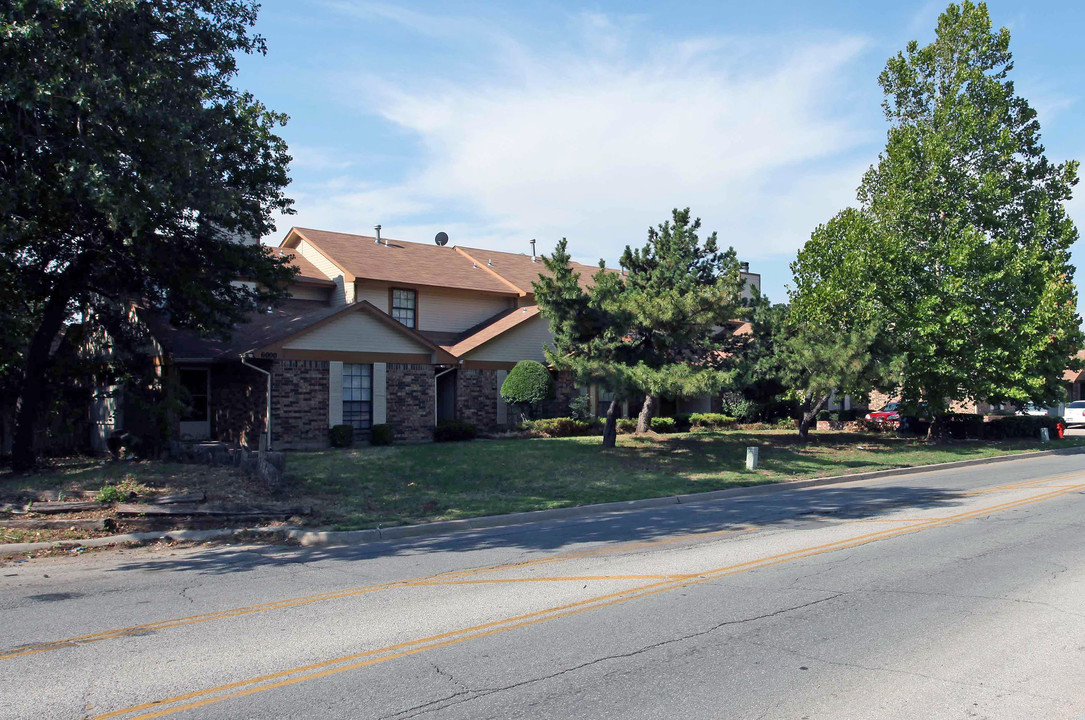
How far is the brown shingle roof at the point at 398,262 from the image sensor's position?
28.8m

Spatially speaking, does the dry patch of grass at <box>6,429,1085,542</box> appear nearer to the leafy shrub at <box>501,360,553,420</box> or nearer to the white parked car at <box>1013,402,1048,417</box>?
the leafy shrub at <box>501,360,553,420</box>

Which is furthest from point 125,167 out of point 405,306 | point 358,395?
point 405,306

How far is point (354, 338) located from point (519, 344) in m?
6.54

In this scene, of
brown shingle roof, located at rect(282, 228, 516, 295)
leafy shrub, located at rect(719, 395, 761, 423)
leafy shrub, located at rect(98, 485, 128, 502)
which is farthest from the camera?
leafy shrub, located at rect(719, 395, 761, 423)

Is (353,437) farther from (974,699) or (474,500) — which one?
(974,699)

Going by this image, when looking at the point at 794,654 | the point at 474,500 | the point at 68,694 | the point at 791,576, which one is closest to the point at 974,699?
the point at 794,654

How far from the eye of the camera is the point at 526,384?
26.9 metres

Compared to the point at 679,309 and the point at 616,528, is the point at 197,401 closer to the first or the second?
the point at 679,309

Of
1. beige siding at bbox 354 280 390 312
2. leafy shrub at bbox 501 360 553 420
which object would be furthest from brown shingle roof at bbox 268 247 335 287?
leafy shrub at bbox 501 360 553 420

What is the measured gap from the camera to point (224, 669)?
19.2 ft

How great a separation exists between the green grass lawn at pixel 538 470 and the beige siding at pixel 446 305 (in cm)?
658

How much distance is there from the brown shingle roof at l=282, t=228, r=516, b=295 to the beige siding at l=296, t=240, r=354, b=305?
310 mm

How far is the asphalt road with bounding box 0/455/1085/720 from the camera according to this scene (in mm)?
5254

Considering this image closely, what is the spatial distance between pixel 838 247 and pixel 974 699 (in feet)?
83.0
